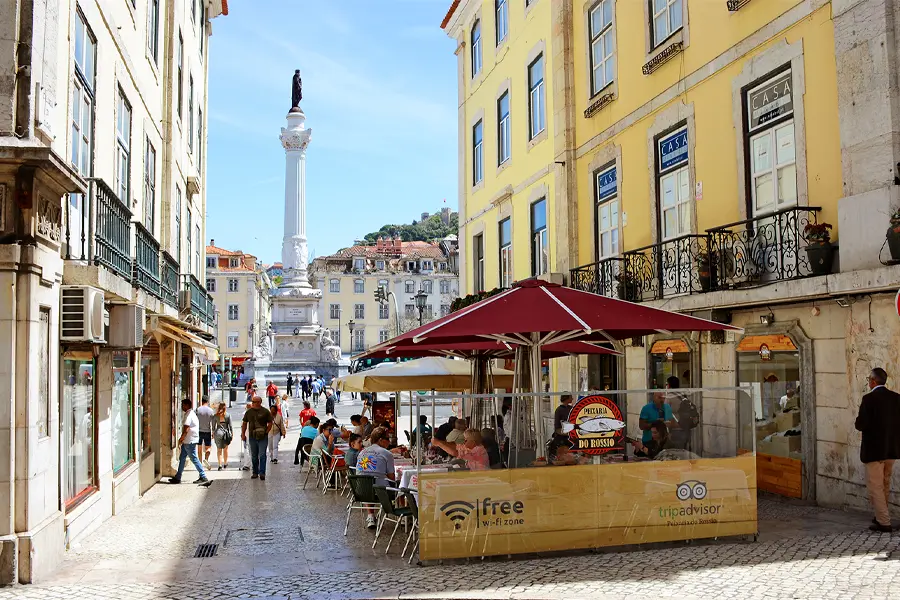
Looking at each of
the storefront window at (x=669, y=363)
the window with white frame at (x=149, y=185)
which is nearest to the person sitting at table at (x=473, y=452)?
the storefront window at (x=669, y=363)

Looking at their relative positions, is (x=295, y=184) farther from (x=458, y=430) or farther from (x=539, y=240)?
(x=458, y=430)

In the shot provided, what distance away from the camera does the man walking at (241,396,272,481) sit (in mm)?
15789

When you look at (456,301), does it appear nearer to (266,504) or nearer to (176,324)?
(176,324)

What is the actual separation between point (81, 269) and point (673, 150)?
10.3m

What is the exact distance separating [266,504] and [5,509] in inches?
224

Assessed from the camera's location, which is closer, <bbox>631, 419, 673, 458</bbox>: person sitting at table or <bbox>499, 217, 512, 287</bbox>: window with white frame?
<bbox>631, 419, 673, 458</bbox>: person sitting at table

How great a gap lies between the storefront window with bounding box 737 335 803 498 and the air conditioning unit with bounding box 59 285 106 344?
854 cm

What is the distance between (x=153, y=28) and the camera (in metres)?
16.5

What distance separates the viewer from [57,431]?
8.80m

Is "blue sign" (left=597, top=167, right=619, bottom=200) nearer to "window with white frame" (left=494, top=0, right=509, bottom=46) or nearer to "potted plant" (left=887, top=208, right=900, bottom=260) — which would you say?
"window with white frame" (left=494, top=0, right=509, bottom=46)

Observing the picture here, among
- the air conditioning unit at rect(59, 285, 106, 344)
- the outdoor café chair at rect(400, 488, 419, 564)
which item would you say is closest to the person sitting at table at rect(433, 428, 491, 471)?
the outdoor café chair at rect(400, 488, 419, 564)

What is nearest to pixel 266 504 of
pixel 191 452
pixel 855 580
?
pixel 191 452

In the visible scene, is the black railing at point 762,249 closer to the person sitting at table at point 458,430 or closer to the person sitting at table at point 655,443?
the person sitting at table at point 655,443

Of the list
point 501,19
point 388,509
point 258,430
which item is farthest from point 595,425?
point 501,19
